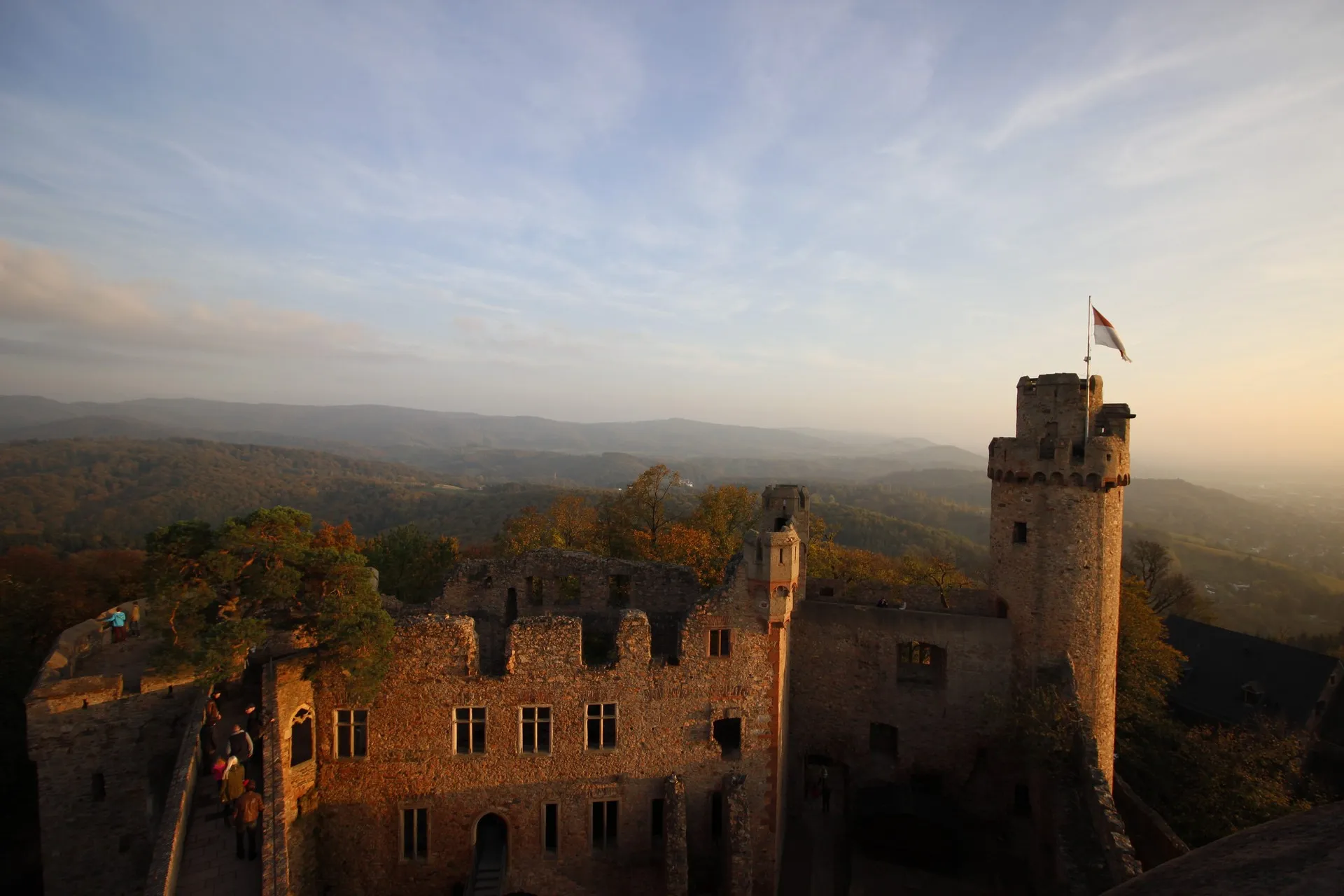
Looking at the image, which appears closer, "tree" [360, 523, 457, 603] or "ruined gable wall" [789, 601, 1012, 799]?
"ruined gable wall" [789, 601, 1012, 799]

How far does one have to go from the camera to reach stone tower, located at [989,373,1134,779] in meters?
20.9

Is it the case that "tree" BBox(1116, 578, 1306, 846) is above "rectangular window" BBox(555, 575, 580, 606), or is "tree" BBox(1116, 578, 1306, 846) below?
below

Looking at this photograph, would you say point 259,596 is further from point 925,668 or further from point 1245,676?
point 1245,676

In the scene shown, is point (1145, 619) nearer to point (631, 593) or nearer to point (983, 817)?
point (983, 817)

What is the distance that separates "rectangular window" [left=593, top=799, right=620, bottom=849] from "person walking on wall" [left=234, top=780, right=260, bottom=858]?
8.79 meters

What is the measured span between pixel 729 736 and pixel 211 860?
1397cm

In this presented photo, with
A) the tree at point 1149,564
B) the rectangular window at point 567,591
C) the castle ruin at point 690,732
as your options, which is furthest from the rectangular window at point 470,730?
the tree at point 1149,564

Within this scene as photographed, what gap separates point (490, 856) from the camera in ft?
63.6

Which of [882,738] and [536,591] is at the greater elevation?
[536,591]

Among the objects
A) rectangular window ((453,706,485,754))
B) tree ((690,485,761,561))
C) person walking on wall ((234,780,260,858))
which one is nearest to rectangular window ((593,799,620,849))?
rectangular window ((453,706,485,754))

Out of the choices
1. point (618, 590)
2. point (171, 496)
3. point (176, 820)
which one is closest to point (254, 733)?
point (176, 820)

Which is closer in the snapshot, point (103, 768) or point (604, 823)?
point (103, 768)

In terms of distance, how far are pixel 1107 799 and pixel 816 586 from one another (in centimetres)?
1187

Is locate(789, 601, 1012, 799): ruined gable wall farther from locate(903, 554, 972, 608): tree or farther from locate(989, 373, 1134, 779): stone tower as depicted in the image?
locate(903, 554, 972, 608): tree
